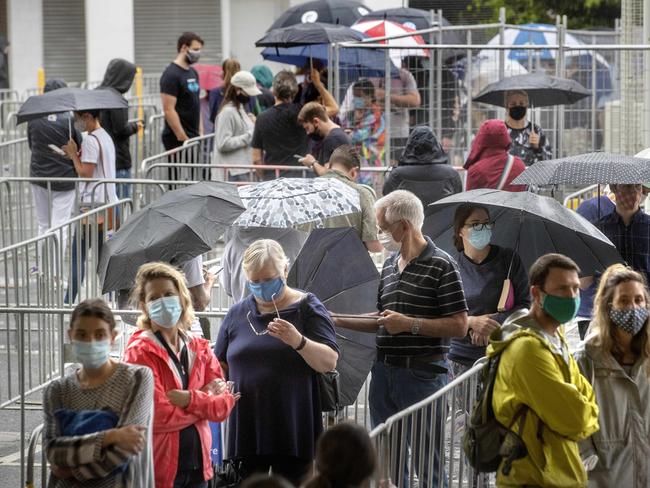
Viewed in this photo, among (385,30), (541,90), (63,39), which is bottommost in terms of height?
(541,90)

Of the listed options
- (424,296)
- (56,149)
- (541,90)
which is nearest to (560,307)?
(424,296)

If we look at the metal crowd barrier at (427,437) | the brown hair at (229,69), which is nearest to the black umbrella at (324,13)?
the brown hair at (229,69)

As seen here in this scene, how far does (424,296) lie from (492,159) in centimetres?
409

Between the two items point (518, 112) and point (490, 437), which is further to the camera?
point (518, 112)

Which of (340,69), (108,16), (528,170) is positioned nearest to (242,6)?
(108,16)

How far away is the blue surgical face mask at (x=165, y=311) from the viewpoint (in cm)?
669

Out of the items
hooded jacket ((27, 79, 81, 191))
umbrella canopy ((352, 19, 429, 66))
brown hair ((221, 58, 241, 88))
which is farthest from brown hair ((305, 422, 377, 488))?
umbrella canopy ((352, 19, 429, 66))

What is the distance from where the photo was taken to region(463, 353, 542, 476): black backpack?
609 cm

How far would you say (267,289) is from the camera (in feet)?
23.0

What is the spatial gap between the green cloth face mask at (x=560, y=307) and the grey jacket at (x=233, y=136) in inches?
370

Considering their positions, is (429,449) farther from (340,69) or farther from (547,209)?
(340,69)

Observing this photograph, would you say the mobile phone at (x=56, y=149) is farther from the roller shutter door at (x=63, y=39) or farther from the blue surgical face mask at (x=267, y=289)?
the roller shutter door at (x=63, y=39)

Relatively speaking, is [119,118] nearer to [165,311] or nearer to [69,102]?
[69,102]

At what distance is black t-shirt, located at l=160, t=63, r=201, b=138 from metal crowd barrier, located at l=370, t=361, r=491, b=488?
30.4ft
